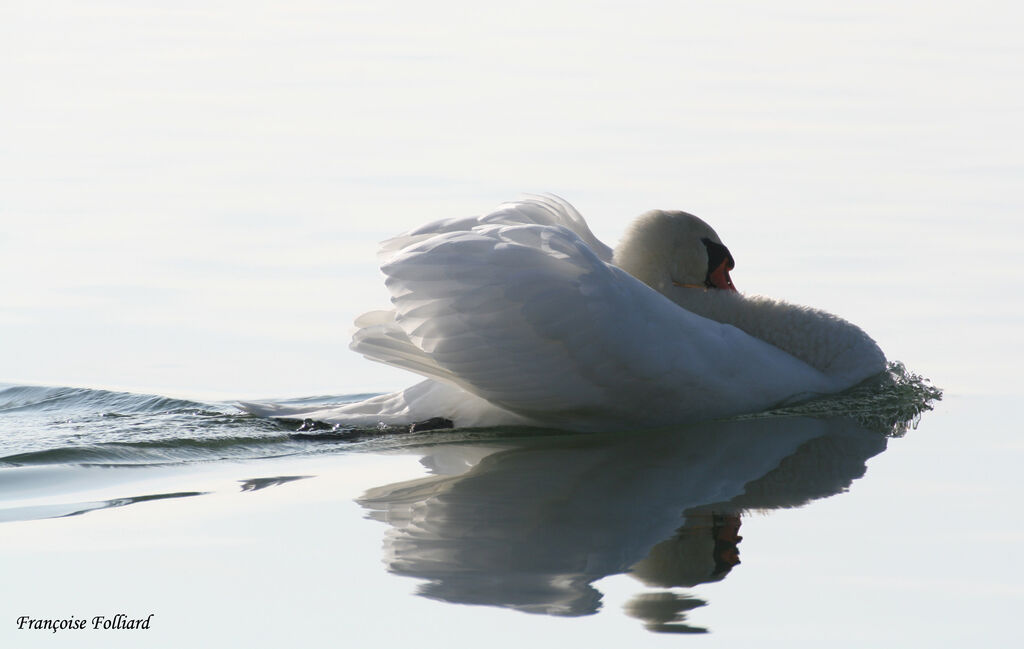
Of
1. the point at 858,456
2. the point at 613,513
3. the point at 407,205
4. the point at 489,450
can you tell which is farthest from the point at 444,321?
the point at 407,205

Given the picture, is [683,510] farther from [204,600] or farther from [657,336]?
[204,600]

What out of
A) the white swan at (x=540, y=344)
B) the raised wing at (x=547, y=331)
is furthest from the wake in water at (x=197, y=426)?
the raised wing at (x=547, y=331)

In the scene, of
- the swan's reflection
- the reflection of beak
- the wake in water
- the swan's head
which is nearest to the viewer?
the swan's reflection

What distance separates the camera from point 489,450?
7605 millimetres

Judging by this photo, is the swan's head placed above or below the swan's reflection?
above

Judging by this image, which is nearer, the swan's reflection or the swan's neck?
the swan's reflection

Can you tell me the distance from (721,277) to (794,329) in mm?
489

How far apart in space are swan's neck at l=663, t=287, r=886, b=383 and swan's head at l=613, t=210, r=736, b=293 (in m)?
0.11

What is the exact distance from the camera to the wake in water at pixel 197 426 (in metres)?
7.64

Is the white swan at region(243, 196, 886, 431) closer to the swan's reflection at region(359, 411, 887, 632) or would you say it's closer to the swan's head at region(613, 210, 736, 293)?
the swan's reflection at region(359, 411, 887, 632)

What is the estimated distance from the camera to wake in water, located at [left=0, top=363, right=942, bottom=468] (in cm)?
764

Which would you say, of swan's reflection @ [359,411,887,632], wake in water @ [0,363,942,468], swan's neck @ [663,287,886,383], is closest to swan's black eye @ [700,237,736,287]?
swan's neck @ [663,287,886,383]

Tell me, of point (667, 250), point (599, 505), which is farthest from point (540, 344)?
point (667, 250)

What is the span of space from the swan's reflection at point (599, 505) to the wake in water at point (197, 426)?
27 centimetres
